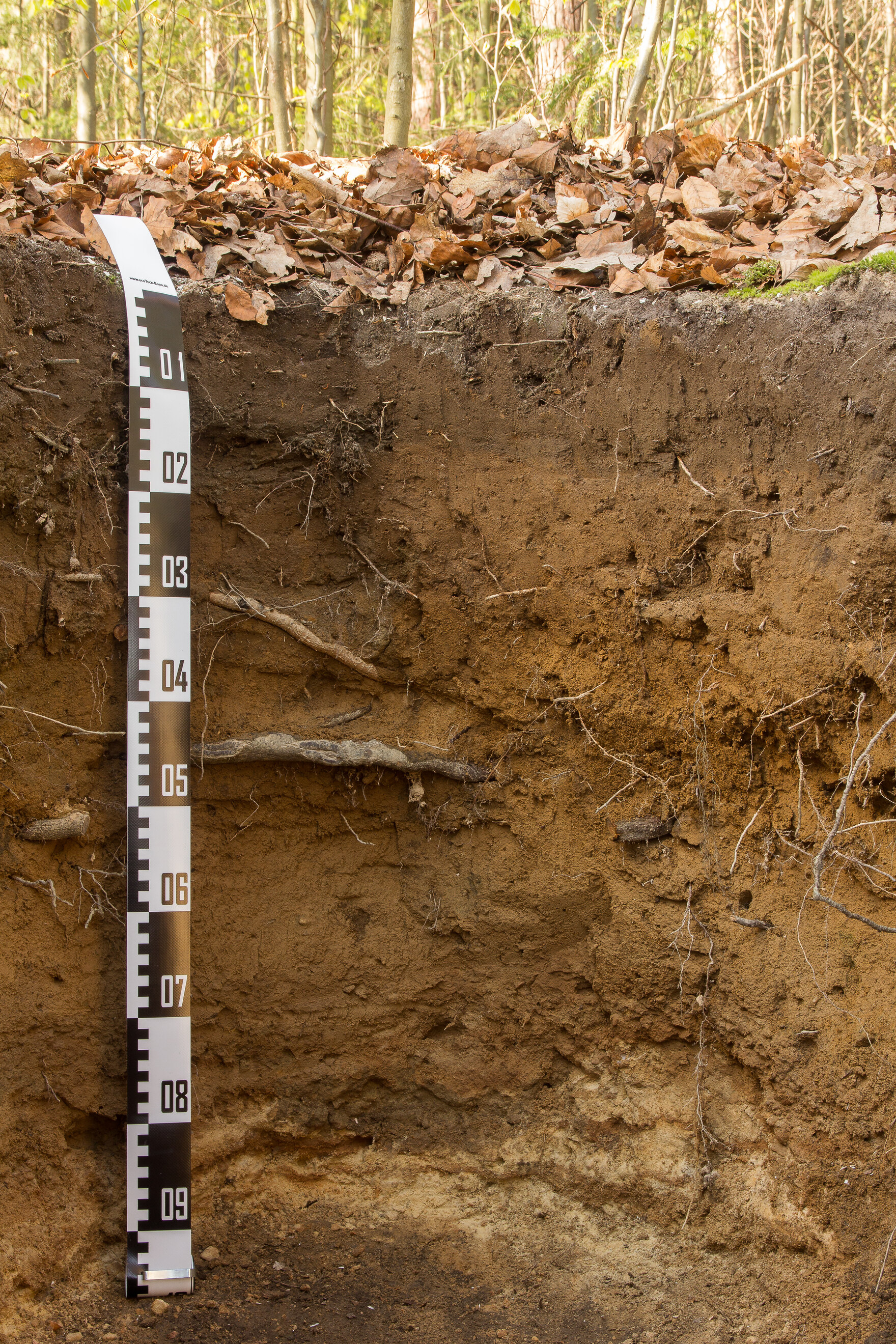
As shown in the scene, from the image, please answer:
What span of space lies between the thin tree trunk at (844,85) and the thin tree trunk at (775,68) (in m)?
0.35

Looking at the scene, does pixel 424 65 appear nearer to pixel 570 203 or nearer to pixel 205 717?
pixel 570 203

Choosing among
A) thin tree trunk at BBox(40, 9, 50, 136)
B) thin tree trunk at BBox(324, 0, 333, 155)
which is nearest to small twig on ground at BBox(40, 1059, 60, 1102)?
thin tree trunk at BBox(324, 0, 333, 155)

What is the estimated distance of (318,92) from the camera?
541 cm

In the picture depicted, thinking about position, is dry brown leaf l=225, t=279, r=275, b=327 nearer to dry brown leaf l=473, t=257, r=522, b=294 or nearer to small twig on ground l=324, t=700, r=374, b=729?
dry brown leaf l=473, t=257, r=522, b=294

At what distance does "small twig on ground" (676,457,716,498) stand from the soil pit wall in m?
0.02

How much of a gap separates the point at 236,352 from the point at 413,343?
0.62 meters

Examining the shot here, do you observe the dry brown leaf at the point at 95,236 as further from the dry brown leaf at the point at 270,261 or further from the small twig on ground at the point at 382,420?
the small twig on ground at the point at 382,420

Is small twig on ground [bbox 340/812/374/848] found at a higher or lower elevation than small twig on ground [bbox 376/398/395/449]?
lower

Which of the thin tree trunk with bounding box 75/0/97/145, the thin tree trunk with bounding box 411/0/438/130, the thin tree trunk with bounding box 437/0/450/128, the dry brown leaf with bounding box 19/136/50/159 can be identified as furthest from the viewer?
the thin tree trunk with bounding box 411/0/438/130

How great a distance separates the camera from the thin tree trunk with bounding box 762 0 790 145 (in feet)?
20.8

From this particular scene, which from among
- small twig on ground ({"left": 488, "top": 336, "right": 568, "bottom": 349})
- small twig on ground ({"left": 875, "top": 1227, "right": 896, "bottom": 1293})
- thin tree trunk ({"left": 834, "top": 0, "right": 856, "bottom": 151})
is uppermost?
thin tree trunk ({"left": 834, "top": 0, "right": 856, "bottom": 151})

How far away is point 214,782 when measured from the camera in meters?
3.09

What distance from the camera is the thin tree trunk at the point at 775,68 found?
635 centimetres

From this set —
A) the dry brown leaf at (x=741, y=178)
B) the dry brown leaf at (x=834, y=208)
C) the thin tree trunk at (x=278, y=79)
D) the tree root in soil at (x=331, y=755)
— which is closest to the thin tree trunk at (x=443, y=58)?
the thin tree trunk at (x=278, y=79)
